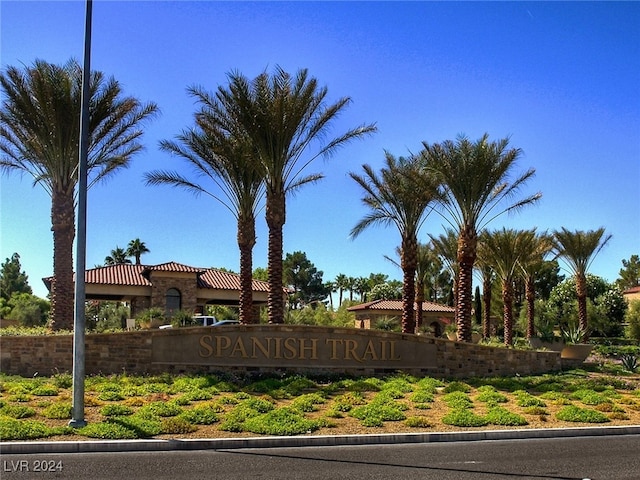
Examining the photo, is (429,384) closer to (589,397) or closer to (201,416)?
(589,397)

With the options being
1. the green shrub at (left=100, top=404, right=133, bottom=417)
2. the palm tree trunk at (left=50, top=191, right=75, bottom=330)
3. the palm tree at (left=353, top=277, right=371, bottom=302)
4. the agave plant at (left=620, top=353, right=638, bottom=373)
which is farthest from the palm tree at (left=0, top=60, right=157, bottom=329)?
the palm tree at (left=353, top=277, right=371, bottom=302)

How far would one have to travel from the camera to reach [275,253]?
75.4 ft

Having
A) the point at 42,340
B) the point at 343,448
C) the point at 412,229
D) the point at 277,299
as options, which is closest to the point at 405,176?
the point at 412,229

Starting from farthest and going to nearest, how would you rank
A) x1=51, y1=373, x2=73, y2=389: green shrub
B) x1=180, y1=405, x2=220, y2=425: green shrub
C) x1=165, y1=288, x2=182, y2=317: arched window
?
x1=165, y1=288, x2=182, y2=317: arched window → x1=51, y1=373, x2=73, y2=389: green shrub → x1=180, y1=405, x2=220, y2=425: green shrub

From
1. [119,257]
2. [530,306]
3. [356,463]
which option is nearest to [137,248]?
[119,257]

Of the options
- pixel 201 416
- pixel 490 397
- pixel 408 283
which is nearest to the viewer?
pixel 201 416

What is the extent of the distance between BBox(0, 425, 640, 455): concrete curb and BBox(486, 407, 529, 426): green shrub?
2.09 ft

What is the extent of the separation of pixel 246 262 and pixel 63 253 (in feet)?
23.3

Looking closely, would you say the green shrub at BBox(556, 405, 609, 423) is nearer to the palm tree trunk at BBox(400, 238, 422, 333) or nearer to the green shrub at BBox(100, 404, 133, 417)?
the green shrub at BBox(100, 404, 133, 417)

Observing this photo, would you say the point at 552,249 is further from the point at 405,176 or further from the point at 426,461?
the point at 426,461

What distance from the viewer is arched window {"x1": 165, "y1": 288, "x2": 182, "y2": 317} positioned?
3705 centimetres

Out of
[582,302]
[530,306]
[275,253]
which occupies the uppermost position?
[275,253]

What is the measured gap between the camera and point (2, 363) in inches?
801

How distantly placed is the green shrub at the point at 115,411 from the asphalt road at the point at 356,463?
2982 millimetres
